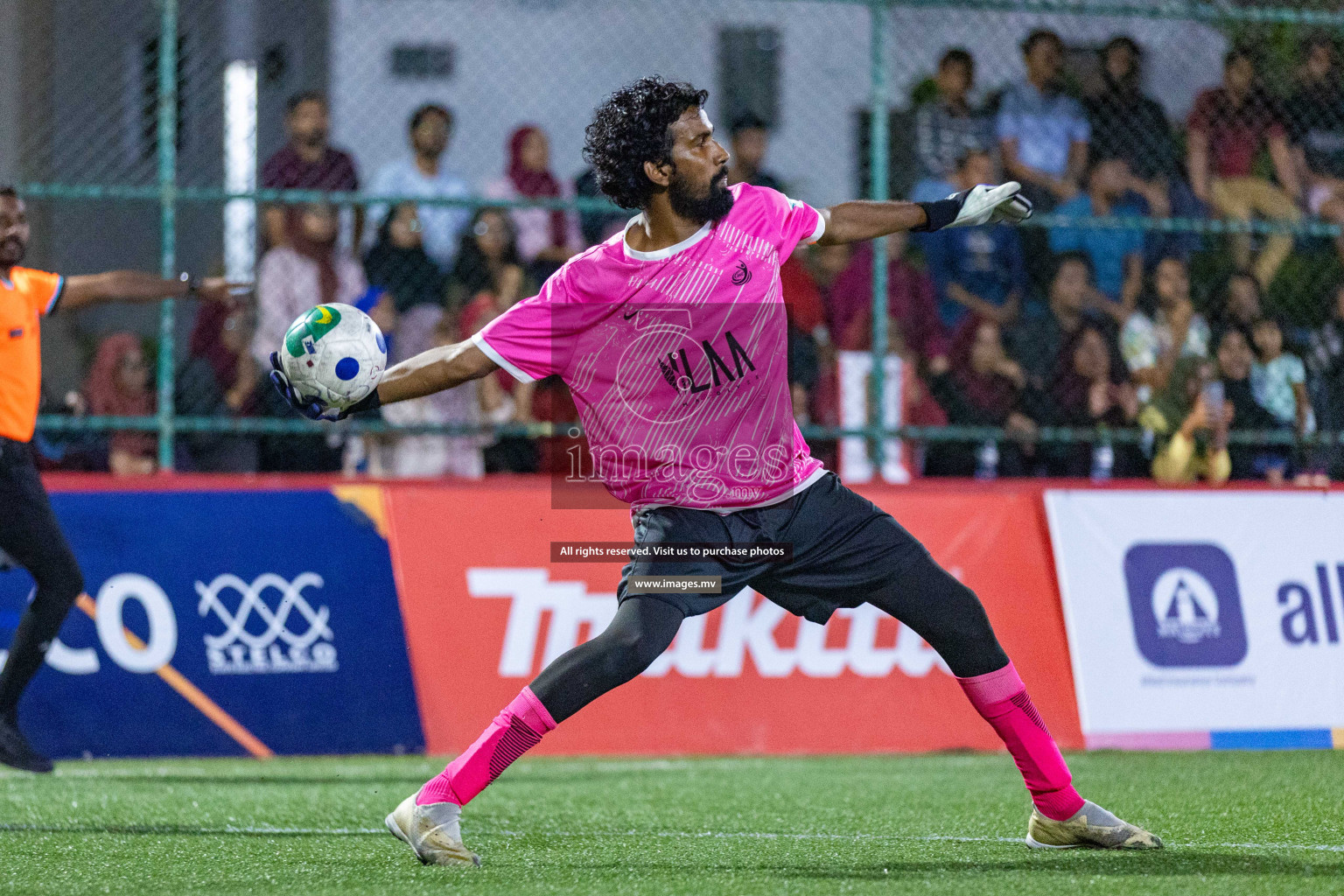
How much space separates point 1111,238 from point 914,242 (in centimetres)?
118

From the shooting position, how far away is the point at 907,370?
362 inches

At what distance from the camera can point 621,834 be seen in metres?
5.41

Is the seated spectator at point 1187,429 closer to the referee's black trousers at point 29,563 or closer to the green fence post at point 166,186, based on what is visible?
the green fence post at point 166,186

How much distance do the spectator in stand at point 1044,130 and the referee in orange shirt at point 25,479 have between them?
15.9 feet

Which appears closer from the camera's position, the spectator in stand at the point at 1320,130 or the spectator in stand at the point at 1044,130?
the spectator in stand at the point at 1320,130

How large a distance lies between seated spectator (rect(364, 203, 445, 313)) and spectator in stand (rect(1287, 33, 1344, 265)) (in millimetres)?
5049

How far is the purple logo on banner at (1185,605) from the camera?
8.46 meters

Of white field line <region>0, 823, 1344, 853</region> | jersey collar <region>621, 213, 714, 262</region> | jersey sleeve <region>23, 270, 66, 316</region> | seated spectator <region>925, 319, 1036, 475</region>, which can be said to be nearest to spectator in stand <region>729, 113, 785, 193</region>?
seated spectator <region>925, 319, 1036, 475</region>

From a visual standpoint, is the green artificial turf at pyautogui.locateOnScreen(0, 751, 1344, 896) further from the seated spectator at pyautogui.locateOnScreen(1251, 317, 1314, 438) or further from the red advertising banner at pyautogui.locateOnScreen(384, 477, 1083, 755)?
the seated spectator at pyautogui.locateOnScreen(1251, 317, 1314, 438)

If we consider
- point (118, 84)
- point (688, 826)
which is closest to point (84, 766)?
point (688, 826)

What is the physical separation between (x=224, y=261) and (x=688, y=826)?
20.5 feet

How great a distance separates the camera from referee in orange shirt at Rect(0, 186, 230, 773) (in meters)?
7.22

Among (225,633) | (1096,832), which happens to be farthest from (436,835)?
(225,633)

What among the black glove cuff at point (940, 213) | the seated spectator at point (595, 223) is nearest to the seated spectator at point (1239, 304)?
the seated spectator at point (595, 223)
